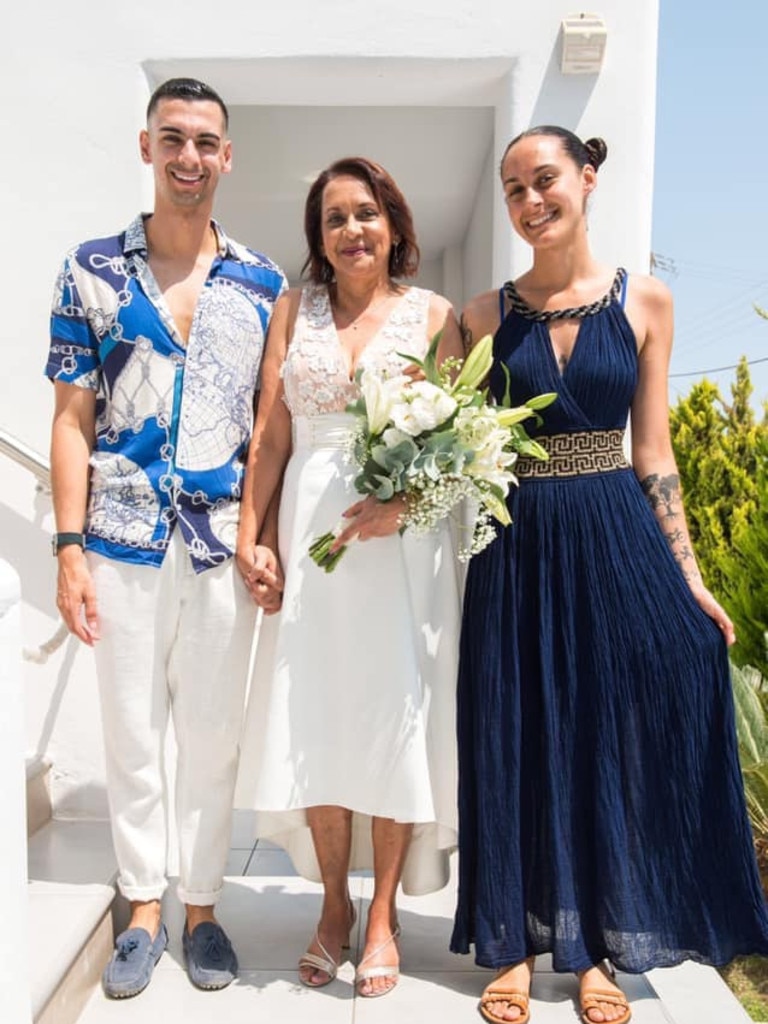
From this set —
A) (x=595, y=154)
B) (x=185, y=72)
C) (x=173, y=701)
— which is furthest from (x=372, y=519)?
(x=185, y=72)

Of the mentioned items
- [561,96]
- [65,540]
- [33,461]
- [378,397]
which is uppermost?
[561,96]

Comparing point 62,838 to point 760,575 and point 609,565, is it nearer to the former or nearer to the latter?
point 609,565

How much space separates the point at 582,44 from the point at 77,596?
2486mm

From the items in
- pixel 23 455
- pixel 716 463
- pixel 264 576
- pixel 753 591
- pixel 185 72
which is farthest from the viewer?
pixel 716 463

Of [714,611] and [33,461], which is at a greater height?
[33,461]

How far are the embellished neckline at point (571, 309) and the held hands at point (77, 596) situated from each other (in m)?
1.35

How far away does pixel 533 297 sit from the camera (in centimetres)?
272

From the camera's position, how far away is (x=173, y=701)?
9.49 feet

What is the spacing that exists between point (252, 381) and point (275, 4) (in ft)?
5.10

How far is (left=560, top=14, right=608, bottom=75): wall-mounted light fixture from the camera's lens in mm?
3482

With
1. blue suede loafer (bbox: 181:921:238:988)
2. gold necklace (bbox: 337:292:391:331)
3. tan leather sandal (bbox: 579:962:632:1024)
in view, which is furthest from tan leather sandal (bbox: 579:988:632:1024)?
gold necklace (bbox: 337:292:391:331)

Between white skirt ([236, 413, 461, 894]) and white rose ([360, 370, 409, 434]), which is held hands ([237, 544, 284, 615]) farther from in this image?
white rose ([360, 370, 409, 434])

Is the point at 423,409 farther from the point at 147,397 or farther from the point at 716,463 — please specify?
the point at 716,463

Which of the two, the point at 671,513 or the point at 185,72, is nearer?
the point at 671,513
